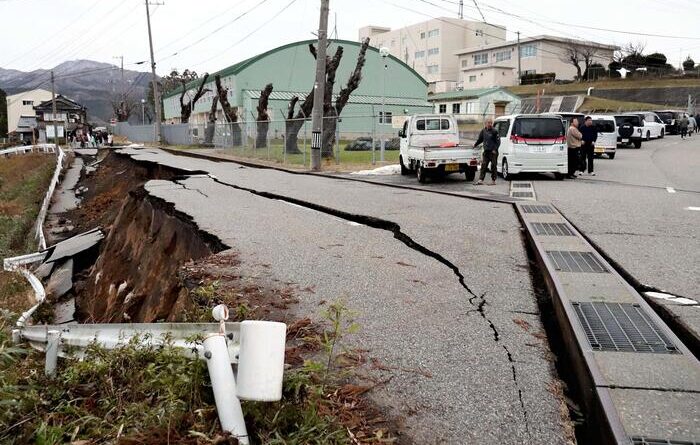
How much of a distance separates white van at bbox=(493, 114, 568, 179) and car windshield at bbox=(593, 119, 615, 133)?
909cm

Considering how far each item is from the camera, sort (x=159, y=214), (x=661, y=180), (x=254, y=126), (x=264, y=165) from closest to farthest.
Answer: (x=159, y=214) < (x=661, y=180) < (x=264, y=165) < (x=254, y=126)

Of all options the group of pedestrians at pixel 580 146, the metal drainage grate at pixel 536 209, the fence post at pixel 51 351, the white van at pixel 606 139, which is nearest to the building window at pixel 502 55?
the white van at pixel 606 139

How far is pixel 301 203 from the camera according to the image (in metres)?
11.9

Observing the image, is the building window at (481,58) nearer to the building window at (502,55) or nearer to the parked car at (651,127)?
the building window at (502,55)

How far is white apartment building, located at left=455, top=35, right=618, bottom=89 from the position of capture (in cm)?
7550

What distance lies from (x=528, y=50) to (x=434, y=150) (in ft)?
224

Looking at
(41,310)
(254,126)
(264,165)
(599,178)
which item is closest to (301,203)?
(41,310)

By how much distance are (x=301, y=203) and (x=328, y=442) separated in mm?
9406

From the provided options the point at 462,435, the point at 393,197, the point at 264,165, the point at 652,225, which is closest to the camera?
the point at 462,435

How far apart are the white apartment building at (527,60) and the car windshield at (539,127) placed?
6073 centimetres

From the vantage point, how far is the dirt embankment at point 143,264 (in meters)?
7.69

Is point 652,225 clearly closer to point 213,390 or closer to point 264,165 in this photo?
point 213,390

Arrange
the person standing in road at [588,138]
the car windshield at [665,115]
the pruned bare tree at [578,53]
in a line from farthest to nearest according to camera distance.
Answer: the pruned bare tree at [578,53] < the car windshield at [665,115] < the person standing in road at [588,138]

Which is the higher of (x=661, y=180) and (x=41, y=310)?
(x=661, y=180)
